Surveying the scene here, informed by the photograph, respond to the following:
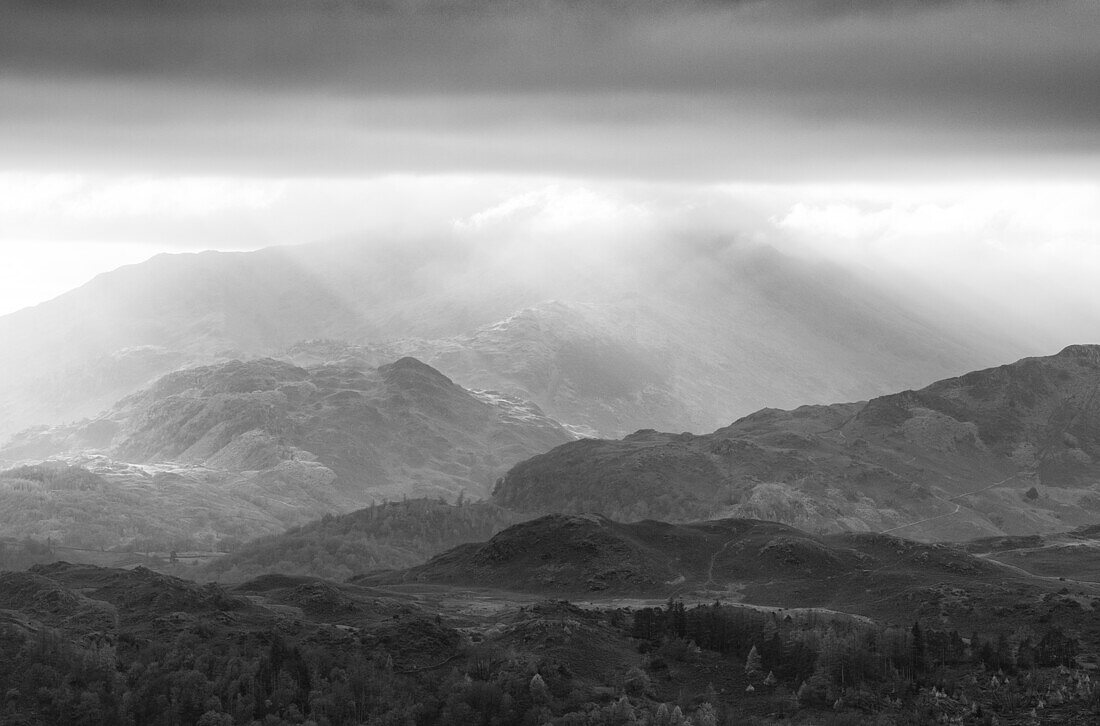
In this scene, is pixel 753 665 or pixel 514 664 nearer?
pixel 514 664

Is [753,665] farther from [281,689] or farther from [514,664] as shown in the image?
[281,689]

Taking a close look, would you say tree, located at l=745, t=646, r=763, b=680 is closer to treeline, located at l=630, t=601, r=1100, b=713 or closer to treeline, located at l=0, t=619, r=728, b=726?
treeline, located at l=630, t=601, r=1100, b=713

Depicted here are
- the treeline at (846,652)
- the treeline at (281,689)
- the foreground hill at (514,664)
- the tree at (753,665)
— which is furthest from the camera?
the tree at (753,665)

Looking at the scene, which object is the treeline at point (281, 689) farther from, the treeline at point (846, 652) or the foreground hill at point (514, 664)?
the treeline at point (846, 652)

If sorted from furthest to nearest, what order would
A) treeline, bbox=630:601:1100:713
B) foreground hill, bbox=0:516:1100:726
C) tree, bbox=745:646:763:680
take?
tree, bbox=745:646:763:680
treeline, bbox=630:601:1100:713
foreground hill, bbox=0:516:1100:726

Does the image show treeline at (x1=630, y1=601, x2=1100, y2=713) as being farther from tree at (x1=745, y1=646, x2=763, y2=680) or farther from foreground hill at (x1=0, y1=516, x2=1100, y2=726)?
foreground hill at (x1=0, y1=516, x2=1100, y2=726)

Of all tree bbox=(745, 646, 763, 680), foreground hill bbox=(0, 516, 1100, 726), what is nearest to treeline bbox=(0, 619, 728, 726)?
foreground hill bbox=(0, 516, 1100, 726)

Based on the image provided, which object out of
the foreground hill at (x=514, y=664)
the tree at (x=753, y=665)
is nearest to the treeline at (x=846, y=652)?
the tree at (x=753, y=665)

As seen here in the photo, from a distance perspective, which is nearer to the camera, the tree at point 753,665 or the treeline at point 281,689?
the treeline at point 281,689

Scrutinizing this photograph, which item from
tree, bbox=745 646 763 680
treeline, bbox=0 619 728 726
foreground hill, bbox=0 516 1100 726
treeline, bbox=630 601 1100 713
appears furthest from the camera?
tree, bbox=745 646 763 680

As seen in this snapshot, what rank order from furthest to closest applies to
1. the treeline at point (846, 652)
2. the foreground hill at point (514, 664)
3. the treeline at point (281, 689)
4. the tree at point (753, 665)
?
1. the tree at point (753, 665)
2. the treeline at point (846, 652)
3. the foreground hill at point (514, 664)
4. the treeline at point (281, 689)

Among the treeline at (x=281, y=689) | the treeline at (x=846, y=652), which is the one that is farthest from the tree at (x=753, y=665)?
the treeline at (x=281, y=689)

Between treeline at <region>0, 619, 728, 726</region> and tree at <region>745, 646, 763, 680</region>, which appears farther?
tree at <region>745, 646, 763, 680</region>

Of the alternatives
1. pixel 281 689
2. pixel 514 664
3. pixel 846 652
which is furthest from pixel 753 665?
pixel 281 689
